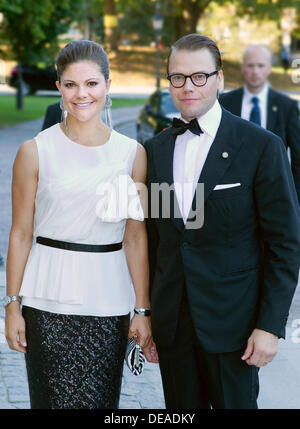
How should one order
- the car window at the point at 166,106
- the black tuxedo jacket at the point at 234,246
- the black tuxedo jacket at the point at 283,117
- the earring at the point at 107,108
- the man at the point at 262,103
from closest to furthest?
the black tuxedo jacket at the point at 234,246 → the earring at the point at 107,108 → the black tuxedo jacket at the point at 283,117 → the man at the point at 262,103 → the car window at the point at 166,106

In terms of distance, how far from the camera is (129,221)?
3182mm

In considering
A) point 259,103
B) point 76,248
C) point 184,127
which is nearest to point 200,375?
point 76,248

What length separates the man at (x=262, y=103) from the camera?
6.41 metres

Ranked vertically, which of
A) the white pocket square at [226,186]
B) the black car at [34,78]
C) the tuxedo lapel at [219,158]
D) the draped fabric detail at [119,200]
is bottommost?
the black car at [34,78]

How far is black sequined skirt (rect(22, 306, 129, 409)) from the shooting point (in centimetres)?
309

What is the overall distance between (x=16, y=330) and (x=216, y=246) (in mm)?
881

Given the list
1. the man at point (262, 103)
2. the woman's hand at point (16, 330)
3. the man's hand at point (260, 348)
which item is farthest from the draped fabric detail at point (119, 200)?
the man at point (262, 103)

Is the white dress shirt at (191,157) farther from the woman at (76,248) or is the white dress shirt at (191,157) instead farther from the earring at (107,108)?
the earring at (107,108)

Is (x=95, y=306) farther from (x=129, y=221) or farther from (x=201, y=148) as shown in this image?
(x=201, y=148)

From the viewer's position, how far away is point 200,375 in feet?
10.3

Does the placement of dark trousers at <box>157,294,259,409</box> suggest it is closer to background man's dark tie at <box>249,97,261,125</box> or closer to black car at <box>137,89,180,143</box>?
background man's dark tie at <box>249,97,261,125</box>

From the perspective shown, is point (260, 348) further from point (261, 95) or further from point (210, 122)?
point (261, 95)

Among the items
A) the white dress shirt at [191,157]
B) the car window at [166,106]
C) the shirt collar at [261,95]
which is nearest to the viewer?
the white dress shirt at [191,157]

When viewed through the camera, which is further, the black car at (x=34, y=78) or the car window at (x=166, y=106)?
the black car at (x=34, y=78)
